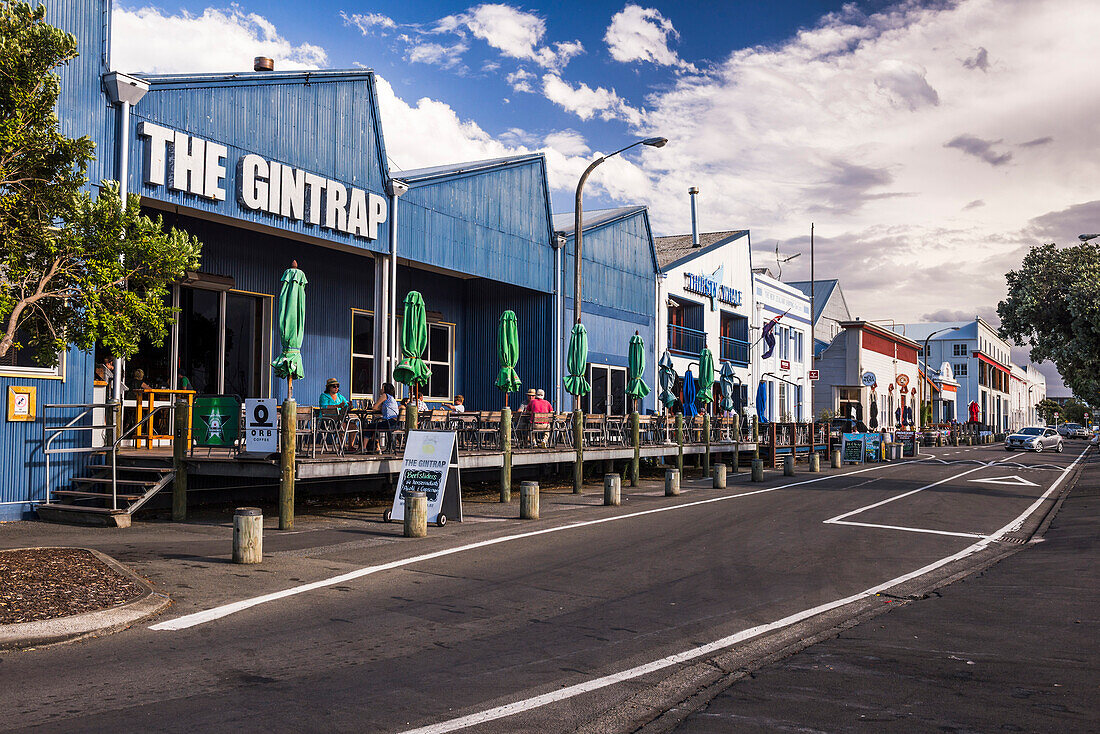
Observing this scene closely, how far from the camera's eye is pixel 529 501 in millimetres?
14977

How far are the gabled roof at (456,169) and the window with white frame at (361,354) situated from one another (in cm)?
349

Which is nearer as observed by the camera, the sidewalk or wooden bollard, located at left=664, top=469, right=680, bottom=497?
the sidewalk

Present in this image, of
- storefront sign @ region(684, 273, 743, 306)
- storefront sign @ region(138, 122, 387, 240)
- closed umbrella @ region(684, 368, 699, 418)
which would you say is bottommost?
closed umbrella @ region(684, 368, 699, 418)

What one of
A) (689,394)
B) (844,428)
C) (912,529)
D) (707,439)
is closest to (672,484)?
(912,529)

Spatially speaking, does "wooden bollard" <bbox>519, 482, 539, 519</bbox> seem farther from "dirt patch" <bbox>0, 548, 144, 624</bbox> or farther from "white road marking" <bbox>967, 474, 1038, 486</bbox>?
"white road marking" <bbox>967, 474, 1038, 486</bbox>

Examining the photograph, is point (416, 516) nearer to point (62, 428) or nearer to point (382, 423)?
point (382, 423)

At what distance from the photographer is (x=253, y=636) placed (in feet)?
23.3

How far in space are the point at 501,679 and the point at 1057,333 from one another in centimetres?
2731

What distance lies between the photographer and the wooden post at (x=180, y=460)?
44.8 ft

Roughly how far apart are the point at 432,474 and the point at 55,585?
607cm

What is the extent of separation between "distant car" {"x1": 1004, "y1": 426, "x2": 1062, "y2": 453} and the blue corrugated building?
37749 mm

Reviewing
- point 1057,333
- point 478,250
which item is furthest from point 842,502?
point 1057,333

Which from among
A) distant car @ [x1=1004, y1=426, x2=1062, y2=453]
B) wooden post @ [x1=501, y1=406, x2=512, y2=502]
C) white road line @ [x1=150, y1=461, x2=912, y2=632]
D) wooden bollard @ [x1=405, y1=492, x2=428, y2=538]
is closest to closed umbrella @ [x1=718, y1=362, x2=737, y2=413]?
white road line @ [x1=150, y1=461, x2=912, y2=632]

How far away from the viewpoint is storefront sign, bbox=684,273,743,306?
3481 cm
